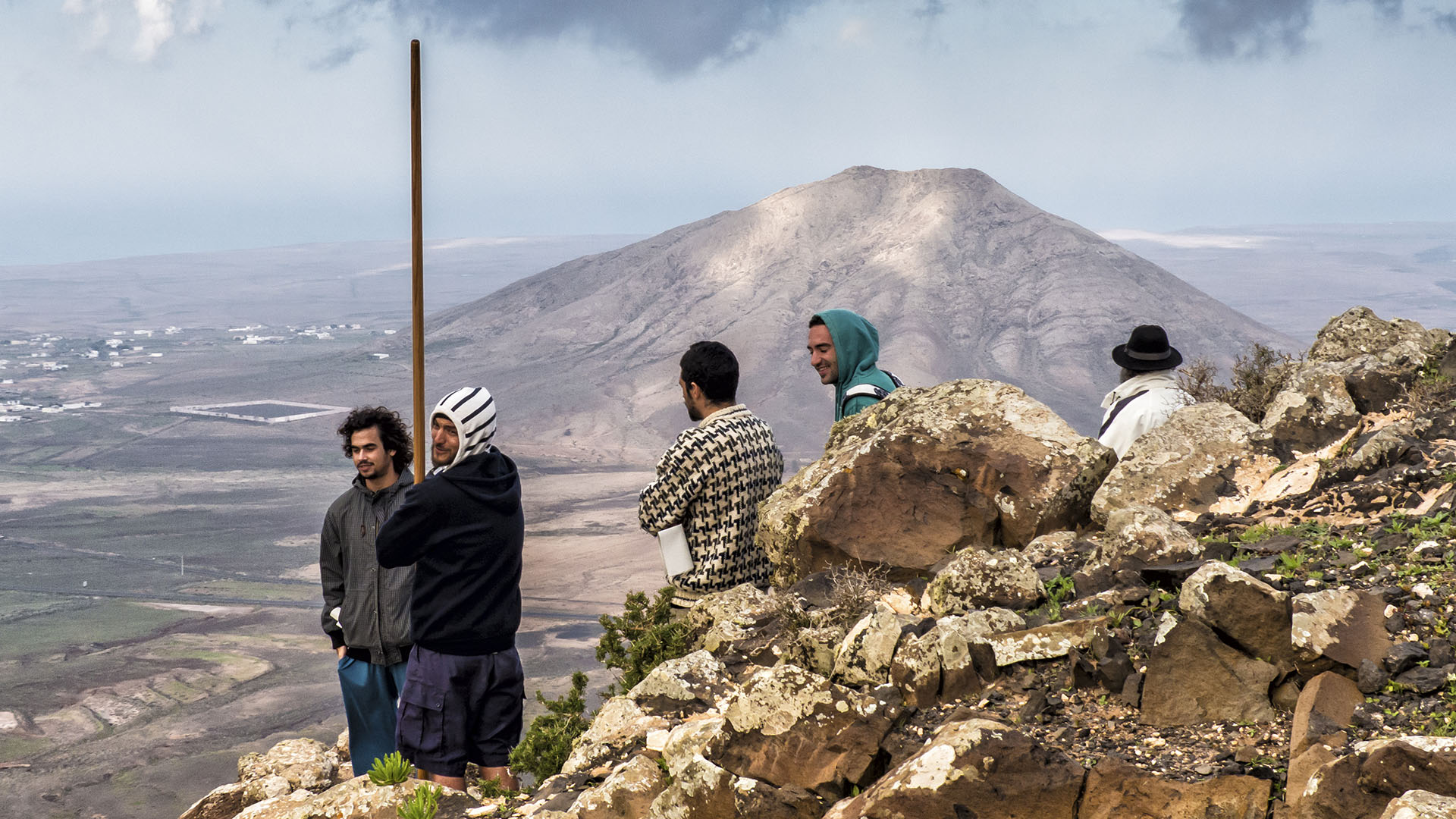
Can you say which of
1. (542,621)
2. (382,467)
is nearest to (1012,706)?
(382,467)

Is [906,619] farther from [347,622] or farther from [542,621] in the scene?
[542,621]

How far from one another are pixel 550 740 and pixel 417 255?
7.15 feet

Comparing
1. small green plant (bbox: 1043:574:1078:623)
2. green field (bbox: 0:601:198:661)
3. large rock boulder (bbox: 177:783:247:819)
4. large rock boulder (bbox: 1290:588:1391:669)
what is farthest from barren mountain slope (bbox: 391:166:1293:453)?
large rock boulder (bbox: 1290:588:1391:669)

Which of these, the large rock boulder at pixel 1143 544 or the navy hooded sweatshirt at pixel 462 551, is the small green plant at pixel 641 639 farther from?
the large rock boulder at pixel 1143 544

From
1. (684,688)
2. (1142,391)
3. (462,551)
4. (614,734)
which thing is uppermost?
(1142,391)

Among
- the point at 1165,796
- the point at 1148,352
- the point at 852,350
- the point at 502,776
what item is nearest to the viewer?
the point at 1165,796

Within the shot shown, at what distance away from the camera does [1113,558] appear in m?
Result: 4.24

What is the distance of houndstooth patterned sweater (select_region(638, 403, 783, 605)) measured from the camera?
4.73m

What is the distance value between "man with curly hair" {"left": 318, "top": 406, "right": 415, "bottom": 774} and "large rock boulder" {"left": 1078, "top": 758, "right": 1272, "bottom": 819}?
3.27m

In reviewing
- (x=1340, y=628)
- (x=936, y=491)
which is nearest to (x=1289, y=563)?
(x=1340, y=628)

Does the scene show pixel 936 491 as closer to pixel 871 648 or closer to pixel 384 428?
pixel 871 648

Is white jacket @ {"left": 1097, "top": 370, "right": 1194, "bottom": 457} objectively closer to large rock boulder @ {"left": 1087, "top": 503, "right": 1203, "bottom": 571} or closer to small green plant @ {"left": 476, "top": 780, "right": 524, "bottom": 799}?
large rock boulder @ {"left": 1087, "top": 503, "right": 1203, "bottom": 571}

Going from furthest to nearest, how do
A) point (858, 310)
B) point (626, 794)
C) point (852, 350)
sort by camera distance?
point (858, 310)
point (852, 350)
point (626, 794)

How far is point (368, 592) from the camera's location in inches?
204
